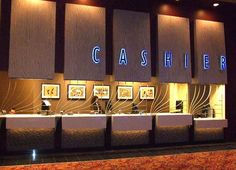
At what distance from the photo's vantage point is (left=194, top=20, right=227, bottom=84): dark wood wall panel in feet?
29.9

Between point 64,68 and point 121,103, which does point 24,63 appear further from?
point 121,103

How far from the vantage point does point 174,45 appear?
29.0ft

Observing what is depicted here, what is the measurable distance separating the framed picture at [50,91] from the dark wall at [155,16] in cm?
110

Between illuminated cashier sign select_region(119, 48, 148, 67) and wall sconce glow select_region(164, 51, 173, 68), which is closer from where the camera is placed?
illuminated cashier sign select_region(119, 48, 148, 67)

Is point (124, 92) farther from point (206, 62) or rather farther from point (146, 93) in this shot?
point (206, 62)

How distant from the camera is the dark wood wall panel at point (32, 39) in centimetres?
727

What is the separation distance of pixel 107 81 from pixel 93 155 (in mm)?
2634

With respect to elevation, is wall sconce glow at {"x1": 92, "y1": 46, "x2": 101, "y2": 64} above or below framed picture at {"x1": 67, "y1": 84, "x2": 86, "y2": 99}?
above

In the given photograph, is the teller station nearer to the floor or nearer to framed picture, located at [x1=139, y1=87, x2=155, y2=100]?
framed picture, located at [x1=139, y1=87, x2=155, y2=100]

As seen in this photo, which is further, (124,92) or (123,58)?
(124,92)

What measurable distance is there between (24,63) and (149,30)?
359 cm

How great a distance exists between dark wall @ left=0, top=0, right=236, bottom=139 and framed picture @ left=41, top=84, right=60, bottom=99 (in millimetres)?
1100

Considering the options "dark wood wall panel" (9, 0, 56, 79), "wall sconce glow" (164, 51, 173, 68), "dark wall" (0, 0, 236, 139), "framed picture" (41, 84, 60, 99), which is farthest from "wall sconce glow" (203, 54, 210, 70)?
"dark wood wall panel" (9, 0, 56, 79)

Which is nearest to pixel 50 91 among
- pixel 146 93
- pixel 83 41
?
pixel 83 41
